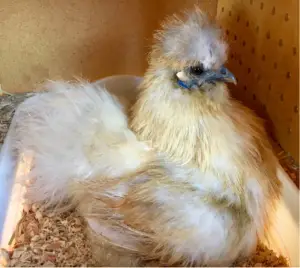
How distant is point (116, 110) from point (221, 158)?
0.40m

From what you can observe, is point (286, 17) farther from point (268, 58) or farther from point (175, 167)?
point (175, 167)

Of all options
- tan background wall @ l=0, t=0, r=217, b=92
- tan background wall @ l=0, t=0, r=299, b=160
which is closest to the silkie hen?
tan background wall @ l=0, t=0, r=299, b=160

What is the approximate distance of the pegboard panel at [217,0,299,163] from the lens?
3.97ft

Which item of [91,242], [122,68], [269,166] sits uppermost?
[122,68]

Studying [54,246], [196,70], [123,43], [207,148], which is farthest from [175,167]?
[123,43]

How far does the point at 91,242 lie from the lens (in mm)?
1281

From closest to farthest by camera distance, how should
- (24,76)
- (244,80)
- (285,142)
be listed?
1. (285,142)
2. (244,80)
3. (24,76)

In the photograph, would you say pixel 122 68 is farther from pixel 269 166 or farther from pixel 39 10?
pixel 269 166

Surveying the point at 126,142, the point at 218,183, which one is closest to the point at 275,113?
the point at 218,183

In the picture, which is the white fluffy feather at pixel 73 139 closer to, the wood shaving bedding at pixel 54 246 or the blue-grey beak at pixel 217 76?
the wood shaving bedding at pixel 54 246

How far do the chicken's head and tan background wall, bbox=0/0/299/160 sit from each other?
0.18 meters

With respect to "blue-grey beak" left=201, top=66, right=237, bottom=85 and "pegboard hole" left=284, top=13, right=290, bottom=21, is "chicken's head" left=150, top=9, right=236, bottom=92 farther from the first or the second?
"pegboard hole" left=284, top=13, right=290, bottom=21

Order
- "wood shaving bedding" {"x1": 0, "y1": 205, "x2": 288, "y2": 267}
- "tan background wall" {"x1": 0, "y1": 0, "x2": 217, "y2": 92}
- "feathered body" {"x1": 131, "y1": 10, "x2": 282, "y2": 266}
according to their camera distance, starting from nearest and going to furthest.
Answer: "feathered body" {"x1": 131, "y1": 10, "x2": 282, "y2": 266}
"wood shaving bedding" {"x1": 0, "y1": 205, "x2": 288, "y2": 267}
"tan background wall" {"x1": 0, "y1": 0, "x2": 217, "y2": 92}

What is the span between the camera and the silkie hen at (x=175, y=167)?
1166mm
